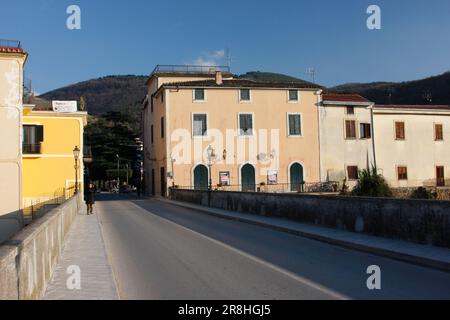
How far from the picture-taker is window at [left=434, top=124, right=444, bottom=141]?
53.1m

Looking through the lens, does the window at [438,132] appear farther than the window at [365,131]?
Yes

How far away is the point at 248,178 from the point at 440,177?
20829 mm

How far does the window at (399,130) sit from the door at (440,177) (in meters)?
5.30

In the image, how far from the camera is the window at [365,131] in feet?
167

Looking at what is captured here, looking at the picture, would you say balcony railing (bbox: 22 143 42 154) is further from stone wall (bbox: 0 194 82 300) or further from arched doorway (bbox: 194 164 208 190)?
stone wall (bbox: 0 194 82 300)

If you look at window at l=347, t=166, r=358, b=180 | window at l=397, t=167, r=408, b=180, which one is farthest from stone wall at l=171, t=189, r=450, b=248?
window at l=397, t=167, r=408, b=180

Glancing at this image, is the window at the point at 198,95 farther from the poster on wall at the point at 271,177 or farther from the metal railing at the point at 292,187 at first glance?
the poster on wall at the point at 271,177

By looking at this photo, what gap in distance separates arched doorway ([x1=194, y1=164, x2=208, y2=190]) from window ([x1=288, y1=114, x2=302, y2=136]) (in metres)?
9.46

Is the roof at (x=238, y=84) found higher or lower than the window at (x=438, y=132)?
higher

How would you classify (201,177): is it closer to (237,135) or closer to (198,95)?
(237,135)

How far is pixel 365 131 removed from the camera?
168 feet

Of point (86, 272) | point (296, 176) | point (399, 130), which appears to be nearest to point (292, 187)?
point (296, 176)

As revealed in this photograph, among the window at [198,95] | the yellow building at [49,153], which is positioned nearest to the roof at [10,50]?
the yellow building at [49,153]

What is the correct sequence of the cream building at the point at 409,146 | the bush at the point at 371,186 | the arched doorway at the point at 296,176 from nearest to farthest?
1. the bush at the point at 371,186
2. the arched doorway at the point at 296,176
3. the cream building at the point at 409,146
